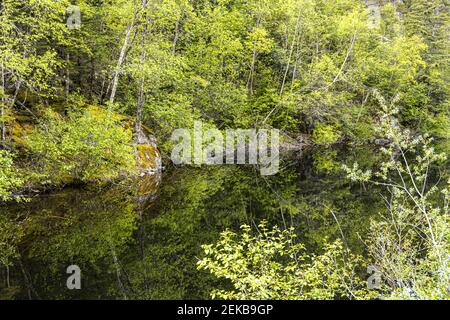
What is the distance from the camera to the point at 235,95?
30812mm

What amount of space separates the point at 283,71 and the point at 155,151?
66.5ft

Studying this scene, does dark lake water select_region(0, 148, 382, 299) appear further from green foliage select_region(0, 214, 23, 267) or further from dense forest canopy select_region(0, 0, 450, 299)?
dense forest canopy select_region(0, 0, 450, 299)

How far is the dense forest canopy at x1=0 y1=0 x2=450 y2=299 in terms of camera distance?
8.05 m

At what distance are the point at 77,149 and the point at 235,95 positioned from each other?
57.3 feet

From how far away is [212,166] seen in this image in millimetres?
27203

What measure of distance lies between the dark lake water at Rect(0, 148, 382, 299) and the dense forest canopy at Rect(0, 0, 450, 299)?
82 cm

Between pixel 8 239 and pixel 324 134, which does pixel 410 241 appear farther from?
pixel 324 134

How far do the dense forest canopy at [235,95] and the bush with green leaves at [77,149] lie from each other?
7cm

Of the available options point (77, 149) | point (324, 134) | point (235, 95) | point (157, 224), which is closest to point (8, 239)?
point (157, 224)

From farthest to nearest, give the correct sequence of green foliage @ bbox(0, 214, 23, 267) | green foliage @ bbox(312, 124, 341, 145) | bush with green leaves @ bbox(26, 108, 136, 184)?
green foliage @ bbox(312, 124, 341, 145) → bush with green leaves @ bbox(26, 108, 136, 184) → green foliage @ bbox(0, 214, 23, 267)

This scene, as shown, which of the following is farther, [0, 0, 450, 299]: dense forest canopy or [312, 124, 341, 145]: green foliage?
[312, 124, 341, 145]: green foliage

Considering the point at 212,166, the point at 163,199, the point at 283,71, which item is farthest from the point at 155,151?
the point at 283,71

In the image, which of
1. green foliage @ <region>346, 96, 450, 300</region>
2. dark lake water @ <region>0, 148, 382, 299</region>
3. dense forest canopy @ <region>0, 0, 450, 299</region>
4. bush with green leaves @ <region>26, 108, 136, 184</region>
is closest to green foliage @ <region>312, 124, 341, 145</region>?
dense forest canopy @ <region>0, 0, 450, 299</region>
